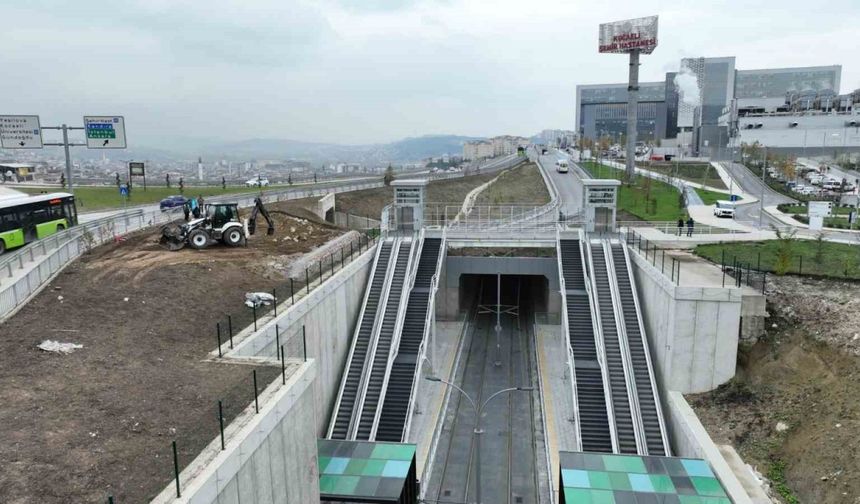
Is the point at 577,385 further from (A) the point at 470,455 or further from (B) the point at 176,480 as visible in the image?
(B) the point at 176,480

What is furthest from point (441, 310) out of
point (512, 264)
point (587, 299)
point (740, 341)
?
point (740, 341)

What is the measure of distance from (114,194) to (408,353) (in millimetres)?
41330

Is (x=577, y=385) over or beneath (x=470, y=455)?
over

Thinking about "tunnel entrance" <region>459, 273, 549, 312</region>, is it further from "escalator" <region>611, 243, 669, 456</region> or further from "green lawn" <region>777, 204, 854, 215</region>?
"green lawn" <region>777, 204, 854, 215</region>

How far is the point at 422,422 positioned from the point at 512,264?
14.5 metres

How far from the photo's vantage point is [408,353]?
93.0ft

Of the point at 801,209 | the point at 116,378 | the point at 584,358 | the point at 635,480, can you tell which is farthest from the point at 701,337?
the point at 801,209

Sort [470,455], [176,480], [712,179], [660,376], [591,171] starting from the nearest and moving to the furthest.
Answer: [176,480], [470,455], [660,376], [712,179], [591,171]

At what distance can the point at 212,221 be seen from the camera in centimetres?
3050

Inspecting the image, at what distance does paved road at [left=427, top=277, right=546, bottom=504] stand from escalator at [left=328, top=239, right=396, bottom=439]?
4.28m

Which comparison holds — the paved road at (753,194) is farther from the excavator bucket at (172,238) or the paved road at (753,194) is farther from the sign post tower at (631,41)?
the excavator bucket at (172,238)

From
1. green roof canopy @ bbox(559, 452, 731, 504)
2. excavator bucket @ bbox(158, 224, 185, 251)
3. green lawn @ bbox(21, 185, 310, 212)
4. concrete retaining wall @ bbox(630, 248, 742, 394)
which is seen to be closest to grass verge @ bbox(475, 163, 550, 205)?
green lawn @ bbox(21, 185, 310, 212)

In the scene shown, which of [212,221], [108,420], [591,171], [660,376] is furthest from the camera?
[591,171]

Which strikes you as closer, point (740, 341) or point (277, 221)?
point (740, 341)
